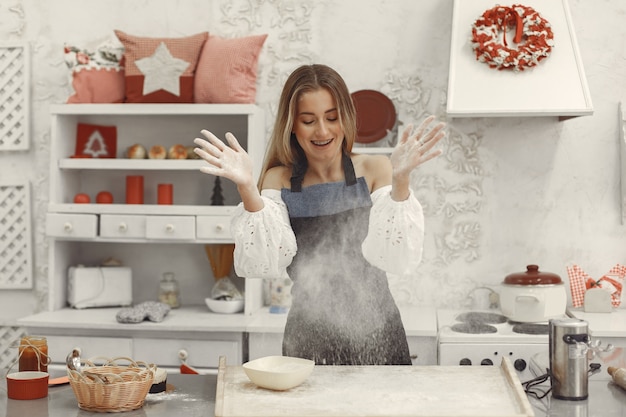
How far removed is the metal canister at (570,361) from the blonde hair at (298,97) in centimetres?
103

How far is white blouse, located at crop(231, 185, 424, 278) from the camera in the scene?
8.54 feet

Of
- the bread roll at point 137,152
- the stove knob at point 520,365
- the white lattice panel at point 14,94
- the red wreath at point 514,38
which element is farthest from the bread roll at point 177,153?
the stove knob at point 520,365

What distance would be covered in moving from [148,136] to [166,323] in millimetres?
1100

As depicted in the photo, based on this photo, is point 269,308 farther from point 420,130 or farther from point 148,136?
point 420,130

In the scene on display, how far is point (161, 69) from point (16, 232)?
4.15 ft

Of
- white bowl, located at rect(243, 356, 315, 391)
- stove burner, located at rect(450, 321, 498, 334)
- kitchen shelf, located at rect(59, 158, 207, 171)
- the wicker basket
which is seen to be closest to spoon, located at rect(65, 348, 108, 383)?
the wicker basket

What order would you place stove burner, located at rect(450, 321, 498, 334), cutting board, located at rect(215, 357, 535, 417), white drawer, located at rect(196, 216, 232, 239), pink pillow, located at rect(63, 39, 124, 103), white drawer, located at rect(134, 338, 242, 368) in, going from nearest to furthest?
cutting board, located at rect(215, 357, 535, 417) < stove burner, located at rect(450, 321, 498, 334) < white drawer, located at rect(134, 338, 242, 368) < white drawer, located at rect(196, 216, 232, 239) < pink pillow, located at rect(63, 39, 124, 103)

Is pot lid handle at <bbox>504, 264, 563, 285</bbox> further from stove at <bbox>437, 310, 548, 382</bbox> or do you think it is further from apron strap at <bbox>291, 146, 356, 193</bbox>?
apron strap at <bbox>291, 146, 356, 193</bbox>

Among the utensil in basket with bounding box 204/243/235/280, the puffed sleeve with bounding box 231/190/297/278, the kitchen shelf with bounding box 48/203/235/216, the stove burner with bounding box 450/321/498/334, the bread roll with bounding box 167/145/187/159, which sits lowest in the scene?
the stove burner with bounding box 450/321/498/334

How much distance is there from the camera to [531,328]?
144 inches

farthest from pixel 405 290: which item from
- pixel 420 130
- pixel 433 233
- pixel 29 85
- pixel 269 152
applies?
pixel 29 85

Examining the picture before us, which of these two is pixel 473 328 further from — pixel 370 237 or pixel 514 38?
pixel 514 38

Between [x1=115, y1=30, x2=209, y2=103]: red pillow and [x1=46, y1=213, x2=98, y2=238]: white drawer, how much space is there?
2.08ft

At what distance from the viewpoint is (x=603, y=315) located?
3867 millimetres
